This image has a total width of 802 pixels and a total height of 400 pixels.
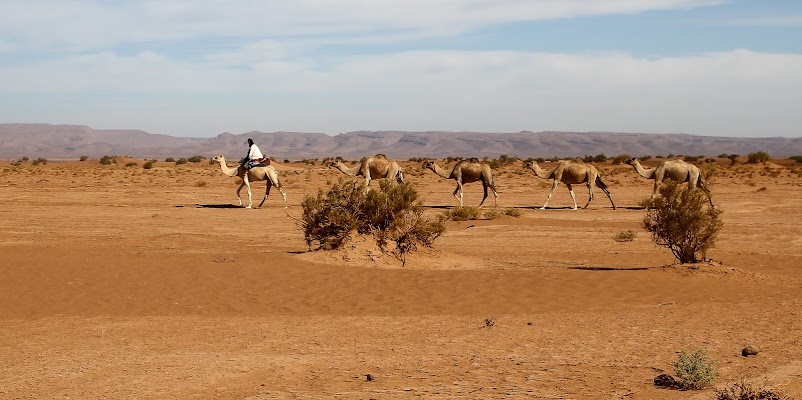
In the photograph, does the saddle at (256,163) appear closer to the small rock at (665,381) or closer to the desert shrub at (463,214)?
the desert shrub at (463,214)

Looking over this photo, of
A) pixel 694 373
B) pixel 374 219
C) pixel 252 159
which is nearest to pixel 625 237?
pixel 374 219

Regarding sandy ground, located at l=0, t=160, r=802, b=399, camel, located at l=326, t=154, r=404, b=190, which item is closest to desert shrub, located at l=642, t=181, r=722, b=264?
sandy ground, located at l=0, t=160, r=802, b=399

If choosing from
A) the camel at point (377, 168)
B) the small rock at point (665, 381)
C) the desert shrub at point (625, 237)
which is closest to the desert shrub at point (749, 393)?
the small rock at point (665, 381)

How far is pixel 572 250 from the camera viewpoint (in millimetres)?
19547

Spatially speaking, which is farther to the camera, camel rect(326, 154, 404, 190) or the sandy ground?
camel rect(326, 154, 404, 190)

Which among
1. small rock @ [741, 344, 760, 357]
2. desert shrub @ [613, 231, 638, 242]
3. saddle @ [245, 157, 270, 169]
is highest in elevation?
saddle @ [245, 157, 270, 169]

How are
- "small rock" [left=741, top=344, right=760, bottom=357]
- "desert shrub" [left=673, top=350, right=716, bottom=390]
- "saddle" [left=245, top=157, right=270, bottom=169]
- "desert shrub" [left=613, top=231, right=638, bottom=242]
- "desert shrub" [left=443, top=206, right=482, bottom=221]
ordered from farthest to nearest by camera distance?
"saddle" [left=245, top=157, right=270, bottom=169], "desert shrub" [left=443, top=206, right=482, bottom=221], "desert shrub" [left=613, top=231, right=638, bottom=242], "small rock" [left=741, top=344, right=760, bottom=357], "desert shrub" [left=673, top=350, right=716, bottom=390]

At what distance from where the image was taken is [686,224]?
15.5 m

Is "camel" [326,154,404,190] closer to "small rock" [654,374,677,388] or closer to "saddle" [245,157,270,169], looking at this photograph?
"saddle" [245,157,270,169]

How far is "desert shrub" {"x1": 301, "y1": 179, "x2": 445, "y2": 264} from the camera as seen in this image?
672 inches

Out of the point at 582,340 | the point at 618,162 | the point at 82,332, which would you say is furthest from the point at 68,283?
the point at 618,162

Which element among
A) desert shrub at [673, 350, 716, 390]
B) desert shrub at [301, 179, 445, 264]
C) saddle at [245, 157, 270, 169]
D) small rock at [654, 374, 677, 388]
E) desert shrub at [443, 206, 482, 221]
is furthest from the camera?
saddle at [245, 157, 270, 169]

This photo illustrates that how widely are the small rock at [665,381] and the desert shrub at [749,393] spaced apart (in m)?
0.53

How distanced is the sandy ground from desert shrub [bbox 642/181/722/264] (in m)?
0.45
